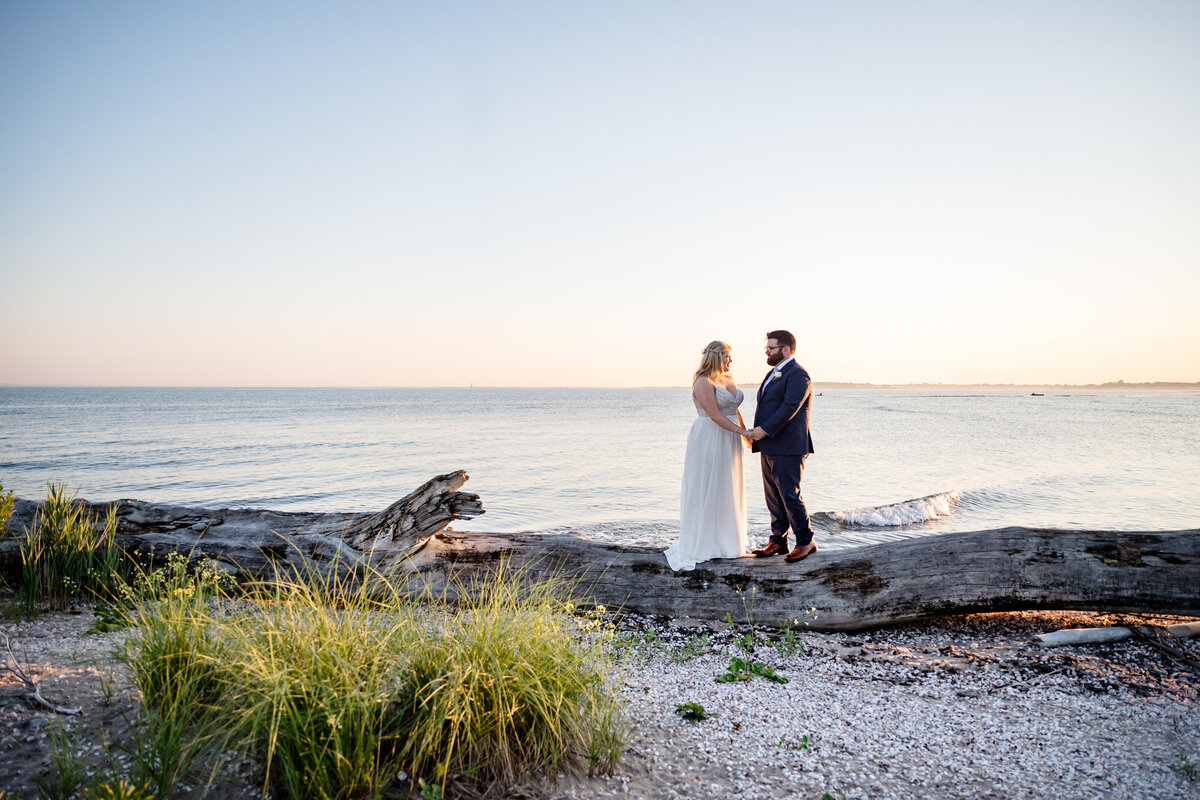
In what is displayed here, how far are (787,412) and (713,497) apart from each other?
1291mm

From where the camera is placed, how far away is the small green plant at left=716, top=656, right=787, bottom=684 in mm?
5148

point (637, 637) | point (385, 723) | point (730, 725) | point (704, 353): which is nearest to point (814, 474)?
point (704, 353)

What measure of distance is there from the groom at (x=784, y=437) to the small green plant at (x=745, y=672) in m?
1.73

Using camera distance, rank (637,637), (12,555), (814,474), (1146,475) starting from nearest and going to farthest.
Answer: (637,637), (12,555), (1146,475), (814,474)

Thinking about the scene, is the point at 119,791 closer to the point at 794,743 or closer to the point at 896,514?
the point at 794,743

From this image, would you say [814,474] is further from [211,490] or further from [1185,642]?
[211,490]

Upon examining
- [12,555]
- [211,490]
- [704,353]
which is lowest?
[211,490]

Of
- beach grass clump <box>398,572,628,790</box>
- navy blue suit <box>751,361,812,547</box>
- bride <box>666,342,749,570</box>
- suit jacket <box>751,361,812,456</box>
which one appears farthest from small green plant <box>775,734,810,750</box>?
suit jacket <box>751,361,812,456</box>

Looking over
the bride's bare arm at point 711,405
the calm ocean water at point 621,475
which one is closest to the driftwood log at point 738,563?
the bride's bare arm at point 711,405

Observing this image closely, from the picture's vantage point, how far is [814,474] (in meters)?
21.7

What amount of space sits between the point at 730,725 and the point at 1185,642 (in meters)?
4.78

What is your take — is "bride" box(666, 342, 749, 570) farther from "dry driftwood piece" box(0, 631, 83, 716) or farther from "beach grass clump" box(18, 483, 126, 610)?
"beach grass clump" box(18, 483, 126, 610)

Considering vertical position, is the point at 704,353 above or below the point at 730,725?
above

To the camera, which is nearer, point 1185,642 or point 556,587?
point 1185,642
